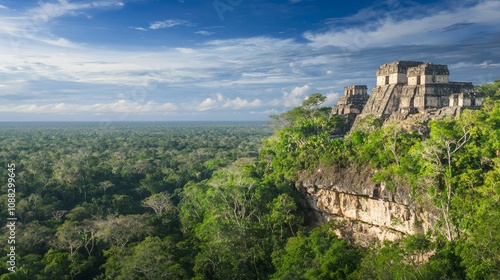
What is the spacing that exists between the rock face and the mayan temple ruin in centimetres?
668

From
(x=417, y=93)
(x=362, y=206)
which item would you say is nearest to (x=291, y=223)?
(x=362, y=206)

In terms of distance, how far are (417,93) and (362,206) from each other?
9996 millimetres

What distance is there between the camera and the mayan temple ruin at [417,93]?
24594 millimetres

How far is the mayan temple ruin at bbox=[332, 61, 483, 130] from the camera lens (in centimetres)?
2459

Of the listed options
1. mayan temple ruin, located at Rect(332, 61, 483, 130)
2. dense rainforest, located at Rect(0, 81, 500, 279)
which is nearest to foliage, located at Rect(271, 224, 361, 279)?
dense rainforest, located at Rect(0, 81, 500, 279)

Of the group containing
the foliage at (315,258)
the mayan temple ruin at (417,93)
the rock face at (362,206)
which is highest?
the mayan temple ruin at (417,93)

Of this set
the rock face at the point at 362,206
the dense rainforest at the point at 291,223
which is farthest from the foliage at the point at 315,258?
the rock face at the point at 362,206

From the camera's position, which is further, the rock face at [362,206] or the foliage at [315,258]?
the rock face at [362,206]

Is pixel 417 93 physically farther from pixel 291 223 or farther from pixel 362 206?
pixel 291 223

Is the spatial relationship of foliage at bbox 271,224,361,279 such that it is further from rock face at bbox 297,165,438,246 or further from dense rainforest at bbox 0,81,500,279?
rock face at bbox 297,165,438,246

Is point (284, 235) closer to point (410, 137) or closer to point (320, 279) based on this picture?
point (320, 279)

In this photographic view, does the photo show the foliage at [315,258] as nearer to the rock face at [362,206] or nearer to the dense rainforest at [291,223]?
the dense rainforest at [291,223]

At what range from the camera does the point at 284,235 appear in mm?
22141

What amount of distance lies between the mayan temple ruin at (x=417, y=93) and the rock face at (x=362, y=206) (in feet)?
21.9
